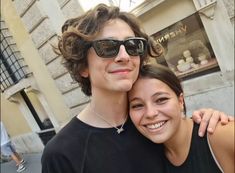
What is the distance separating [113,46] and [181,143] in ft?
2.02

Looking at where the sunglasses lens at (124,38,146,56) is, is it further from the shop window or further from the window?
the window

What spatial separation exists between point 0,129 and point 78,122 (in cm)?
641

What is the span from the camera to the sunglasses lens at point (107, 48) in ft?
6.70

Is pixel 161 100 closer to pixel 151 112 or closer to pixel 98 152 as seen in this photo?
pixel 151 112

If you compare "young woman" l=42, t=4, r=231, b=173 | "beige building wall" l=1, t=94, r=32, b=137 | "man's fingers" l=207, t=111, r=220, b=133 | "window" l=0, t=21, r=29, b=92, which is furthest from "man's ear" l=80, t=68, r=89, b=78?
"beige building wall" l=1, t=94, r=32, b=137

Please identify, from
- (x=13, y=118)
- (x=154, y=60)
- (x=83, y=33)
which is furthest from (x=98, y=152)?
(x=13, y=118)

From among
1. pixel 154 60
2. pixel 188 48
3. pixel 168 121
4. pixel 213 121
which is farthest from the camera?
pixel 188 48

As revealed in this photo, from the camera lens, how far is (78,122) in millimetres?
2045

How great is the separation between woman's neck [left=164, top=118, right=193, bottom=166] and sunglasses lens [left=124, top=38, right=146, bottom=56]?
0.44 metres

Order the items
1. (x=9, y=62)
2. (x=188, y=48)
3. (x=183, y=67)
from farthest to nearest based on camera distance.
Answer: (x=9, y=62) → (x=183, y=67) → (x=188, y=48)

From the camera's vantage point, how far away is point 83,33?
2.14 m

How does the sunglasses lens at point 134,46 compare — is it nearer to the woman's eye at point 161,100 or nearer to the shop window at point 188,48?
the woman's eye at point 161,100

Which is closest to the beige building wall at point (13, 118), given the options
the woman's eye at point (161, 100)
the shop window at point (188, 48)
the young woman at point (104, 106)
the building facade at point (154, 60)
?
the building facade at point (154, 60)

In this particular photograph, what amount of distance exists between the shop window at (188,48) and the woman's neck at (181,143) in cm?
345
